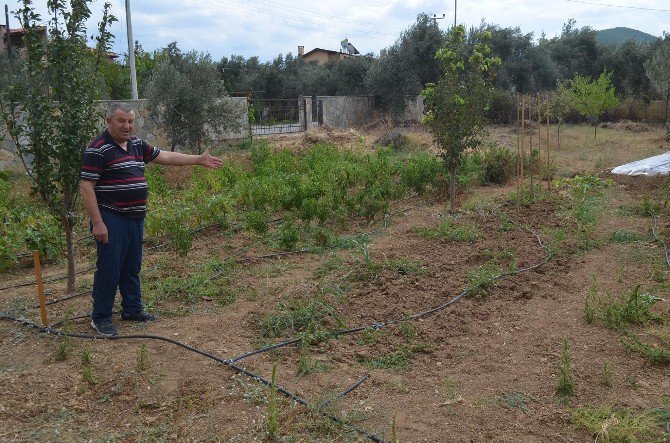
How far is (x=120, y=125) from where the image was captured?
4.68 m

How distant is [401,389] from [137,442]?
62.5 inches

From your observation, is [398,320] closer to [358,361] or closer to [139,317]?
[358,361]

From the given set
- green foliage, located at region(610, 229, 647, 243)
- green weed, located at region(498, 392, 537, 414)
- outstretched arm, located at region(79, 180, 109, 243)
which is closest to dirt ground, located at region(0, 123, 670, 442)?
green weed, located at region(498, 392, 537, 414)

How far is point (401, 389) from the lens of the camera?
13.1 feet

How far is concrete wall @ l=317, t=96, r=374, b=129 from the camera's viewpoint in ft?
84.8

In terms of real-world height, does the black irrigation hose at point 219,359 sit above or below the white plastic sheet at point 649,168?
below

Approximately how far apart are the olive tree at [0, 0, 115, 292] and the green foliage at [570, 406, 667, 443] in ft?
14.5

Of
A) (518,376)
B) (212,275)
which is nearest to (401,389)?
(518,376)

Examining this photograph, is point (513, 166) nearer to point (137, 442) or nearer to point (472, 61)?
point (472, 61)

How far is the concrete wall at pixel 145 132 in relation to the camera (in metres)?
13.1

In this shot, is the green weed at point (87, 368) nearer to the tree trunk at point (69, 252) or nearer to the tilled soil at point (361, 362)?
the tilled soil at point (361, 362)

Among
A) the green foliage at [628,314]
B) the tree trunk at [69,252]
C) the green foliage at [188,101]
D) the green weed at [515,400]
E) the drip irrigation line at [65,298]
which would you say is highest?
the green foliage at [188,101]

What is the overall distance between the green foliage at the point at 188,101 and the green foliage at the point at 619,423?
41.8 ft

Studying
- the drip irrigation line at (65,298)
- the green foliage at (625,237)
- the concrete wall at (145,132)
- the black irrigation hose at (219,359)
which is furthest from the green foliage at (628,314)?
the concrete wall at (145,132)
